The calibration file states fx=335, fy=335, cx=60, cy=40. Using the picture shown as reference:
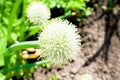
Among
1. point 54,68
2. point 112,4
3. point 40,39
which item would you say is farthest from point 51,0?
point 112,4

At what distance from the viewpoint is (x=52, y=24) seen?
153cm

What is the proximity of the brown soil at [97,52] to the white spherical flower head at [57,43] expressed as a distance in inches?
33.6

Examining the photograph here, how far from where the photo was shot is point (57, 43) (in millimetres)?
1495

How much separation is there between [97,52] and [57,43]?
1.18 meters

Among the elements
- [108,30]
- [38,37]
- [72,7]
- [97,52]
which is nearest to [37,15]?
[38,37]

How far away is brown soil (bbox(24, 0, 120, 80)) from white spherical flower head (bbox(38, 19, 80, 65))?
85 centimetres

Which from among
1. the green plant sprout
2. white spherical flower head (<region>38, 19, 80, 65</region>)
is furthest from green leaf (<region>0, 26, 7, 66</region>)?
white spherical flower head (<region>38, 19, 80, 65</region>)

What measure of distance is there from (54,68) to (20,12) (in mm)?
468

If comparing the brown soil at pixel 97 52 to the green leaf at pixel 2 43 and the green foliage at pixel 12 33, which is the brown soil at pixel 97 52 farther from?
the green leaf at pixel 2 43

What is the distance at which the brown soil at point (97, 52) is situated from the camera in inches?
94.7

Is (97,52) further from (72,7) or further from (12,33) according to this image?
(12,33)

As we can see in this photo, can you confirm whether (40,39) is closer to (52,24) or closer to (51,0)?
(52,24)

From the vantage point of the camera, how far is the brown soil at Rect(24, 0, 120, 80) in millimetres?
2406

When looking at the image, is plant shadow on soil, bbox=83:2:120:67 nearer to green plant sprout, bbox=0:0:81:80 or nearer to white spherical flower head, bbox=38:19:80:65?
green plant sprout, bbox=0:0:81:80
